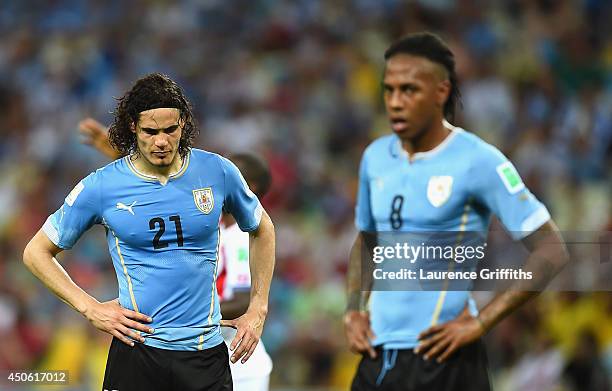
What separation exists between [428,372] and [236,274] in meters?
1.48

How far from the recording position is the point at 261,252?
4938 mm

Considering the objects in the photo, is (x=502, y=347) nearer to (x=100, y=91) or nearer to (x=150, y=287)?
(x=150, y=287)

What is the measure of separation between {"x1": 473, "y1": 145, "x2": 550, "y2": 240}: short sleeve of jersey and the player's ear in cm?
31

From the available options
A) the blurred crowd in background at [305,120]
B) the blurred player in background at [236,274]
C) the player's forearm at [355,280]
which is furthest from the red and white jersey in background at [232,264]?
the blurred crowd in background at [305,120]

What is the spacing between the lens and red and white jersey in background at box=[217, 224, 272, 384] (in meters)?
5.89

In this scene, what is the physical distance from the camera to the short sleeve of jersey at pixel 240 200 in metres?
4.75

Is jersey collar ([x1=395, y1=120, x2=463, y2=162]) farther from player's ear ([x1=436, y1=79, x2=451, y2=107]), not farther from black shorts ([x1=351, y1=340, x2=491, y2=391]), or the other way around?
black shorts ([x1=351, y1=340, x2=491, y2=391])

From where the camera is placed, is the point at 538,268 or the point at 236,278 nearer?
the point at 538,268

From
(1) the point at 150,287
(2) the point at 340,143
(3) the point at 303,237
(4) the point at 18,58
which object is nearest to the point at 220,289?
(1) the point at 150,287

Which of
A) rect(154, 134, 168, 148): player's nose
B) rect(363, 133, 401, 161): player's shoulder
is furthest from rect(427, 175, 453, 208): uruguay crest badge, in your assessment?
rect(154, 134, 168, 148): player's nose

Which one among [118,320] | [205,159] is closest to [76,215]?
[118,320]

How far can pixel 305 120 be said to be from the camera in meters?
11.4

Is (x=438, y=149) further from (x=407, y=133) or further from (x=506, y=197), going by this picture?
(x=506, y=197)

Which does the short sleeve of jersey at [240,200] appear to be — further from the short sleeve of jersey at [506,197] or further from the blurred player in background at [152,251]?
the short sleeve of jersey at [506,197]
